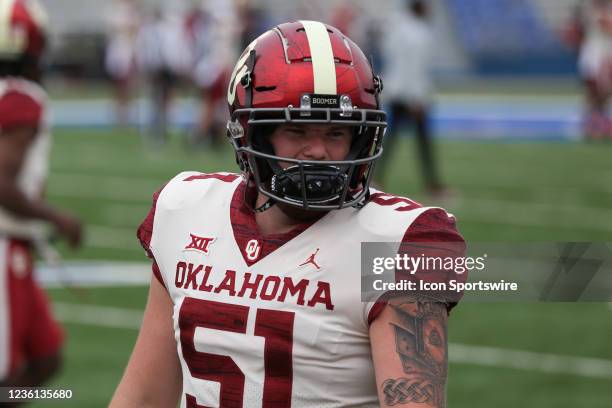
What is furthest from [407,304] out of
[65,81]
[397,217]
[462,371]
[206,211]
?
[65,81]

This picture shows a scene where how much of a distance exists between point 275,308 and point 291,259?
0.11m

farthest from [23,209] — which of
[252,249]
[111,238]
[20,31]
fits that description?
[111,238]

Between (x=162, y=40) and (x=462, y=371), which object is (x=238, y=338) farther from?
(x=162, y=40)

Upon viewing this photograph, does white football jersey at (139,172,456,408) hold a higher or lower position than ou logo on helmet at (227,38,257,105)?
lower

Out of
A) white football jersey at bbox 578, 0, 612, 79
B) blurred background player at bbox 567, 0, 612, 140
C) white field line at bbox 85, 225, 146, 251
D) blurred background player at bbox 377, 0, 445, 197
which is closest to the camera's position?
white field line at bbox 85, 225, 146, 251

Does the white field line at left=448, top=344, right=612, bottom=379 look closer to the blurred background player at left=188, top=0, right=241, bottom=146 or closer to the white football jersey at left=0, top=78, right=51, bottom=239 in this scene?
the white football jersey at left=0, top=78, right=51, bottom=239

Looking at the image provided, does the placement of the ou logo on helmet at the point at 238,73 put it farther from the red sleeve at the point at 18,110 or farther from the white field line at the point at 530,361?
the white field line at the point at 530,361

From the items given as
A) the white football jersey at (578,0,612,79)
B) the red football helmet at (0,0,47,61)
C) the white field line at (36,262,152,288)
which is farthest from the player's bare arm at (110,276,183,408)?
the white football jersey at (578,0,612,79)

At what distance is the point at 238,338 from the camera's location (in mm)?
2553

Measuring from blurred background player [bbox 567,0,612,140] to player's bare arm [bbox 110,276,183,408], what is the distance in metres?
15.4

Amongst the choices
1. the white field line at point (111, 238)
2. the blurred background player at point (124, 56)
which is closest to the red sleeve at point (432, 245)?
the white field line at point (111, 238)

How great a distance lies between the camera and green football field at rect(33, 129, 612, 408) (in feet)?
21.3

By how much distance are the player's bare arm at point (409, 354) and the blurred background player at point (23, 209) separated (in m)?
3.00

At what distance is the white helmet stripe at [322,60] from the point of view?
259 cm
